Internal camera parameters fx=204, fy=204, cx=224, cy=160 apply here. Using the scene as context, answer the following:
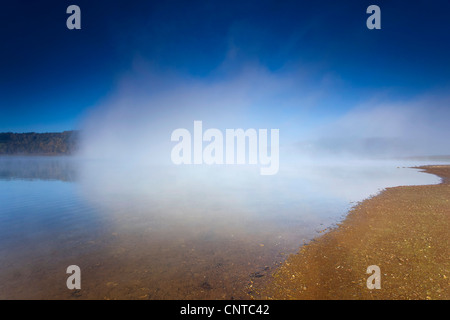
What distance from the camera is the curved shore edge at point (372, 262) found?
6.56 m

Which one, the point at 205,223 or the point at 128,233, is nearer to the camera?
the point at 128,233

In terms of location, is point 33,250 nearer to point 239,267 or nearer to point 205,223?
point 205,223

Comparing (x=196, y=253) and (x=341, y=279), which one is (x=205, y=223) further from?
(x=341, y=279)

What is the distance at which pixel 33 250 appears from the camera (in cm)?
1002

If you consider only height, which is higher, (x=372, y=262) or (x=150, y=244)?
(x=372, y=262)

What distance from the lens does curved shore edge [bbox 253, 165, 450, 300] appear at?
21.5 feet

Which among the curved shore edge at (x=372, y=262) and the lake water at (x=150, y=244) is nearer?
the curved shore edge at (x=372, y=262)

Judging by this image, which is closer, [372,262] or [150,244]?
[372,262]

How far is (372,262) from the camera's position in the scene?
834 cm

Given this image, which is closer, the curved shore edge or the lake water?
the curved shore edge
